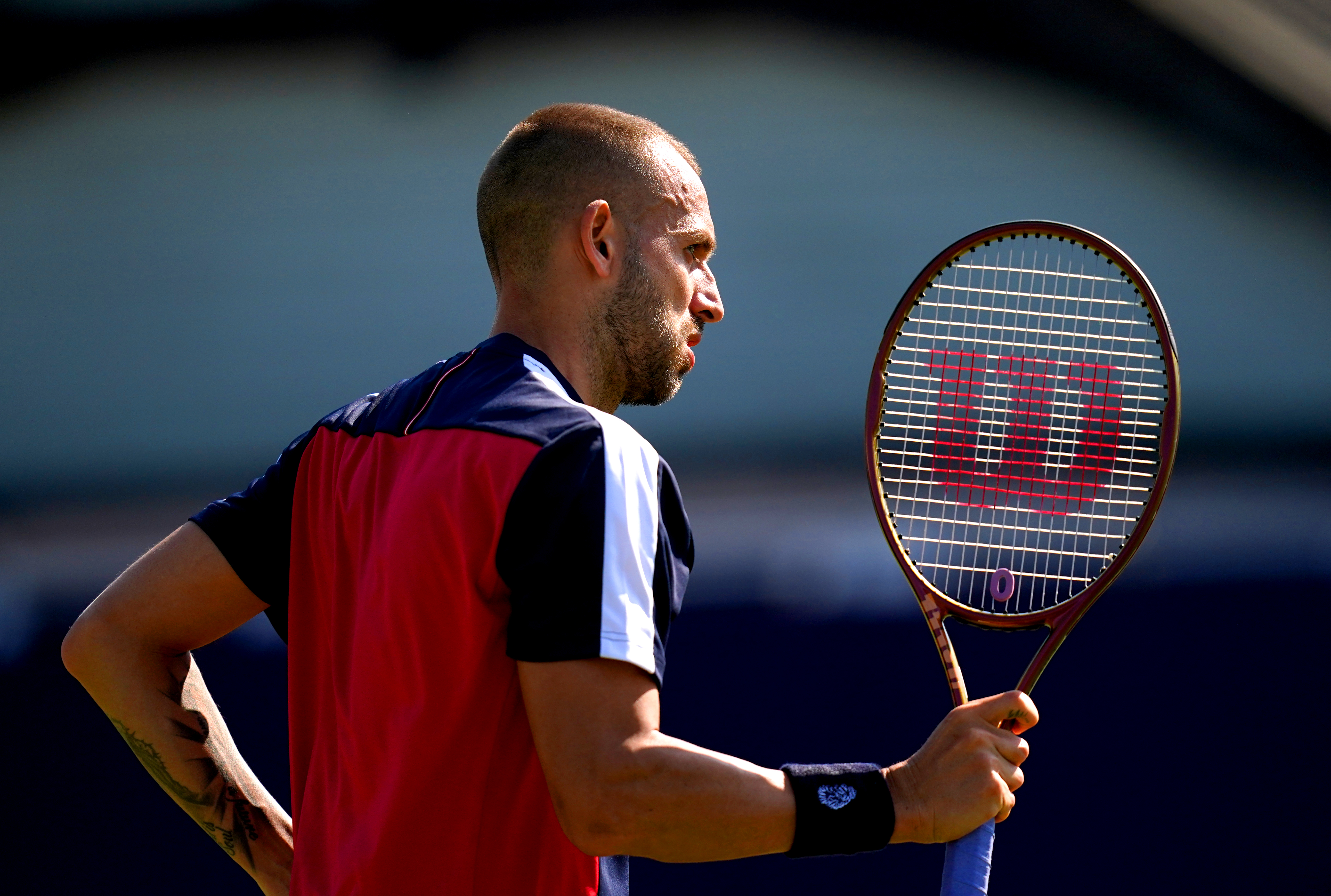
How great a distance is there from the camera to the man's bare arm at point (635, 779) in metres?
1.11

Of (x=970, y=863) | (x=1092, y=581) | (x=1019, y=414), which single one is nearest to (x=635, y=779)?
(x=970, y=863)

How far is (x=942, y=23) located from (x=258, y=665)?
8.55ft

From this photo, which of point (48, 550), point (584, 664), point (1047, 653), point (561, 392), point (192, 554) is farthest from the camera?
point (48, 550)

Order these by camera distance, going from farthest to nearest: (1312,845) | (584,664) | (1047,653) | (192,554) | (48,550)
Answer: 1. (48,550)
2. (1312,845)
3. (1047,653)
4. (192,554)
5. (584,664)

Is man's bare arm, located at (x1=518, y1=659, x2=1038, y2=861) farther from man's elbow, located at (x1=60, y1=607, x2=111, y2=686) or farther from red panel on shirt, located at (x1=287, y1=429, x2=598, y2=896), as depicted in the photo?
man's elbow, located at (x1=60, y1=607, x2=111, y2=686)

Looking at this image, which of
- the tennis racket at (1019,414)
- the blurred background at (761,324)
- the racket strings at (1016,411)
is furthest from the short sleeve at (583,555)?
the blurred background at (761,324)

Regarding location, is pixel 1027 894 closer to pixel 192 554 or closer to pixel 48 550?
pixel 192 554

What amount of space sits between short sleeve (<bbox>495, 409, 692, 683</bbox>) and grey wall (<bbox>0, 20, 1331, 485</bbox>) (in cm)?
207

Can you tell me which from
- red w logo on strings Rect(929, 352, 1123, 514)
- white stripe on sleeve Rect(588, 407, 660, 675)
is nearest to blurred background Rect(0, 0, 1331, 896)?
red w logo on strings Rect(929, 352, 1123, 514)

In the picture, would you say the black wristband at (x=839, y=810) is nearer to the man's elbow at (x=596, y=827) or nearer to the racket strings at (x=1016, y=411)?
the man's elbow at (x=596, y=827)

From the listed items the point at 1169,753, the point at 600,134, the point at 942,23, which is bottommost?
the point at 1169,753

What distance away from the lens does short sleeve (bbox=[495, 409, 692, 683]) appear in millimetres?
1125

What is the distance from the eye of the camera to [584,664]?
3.68 feet

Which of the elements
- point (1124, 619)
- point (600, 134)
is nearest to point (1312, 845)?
point (1124, 619)
